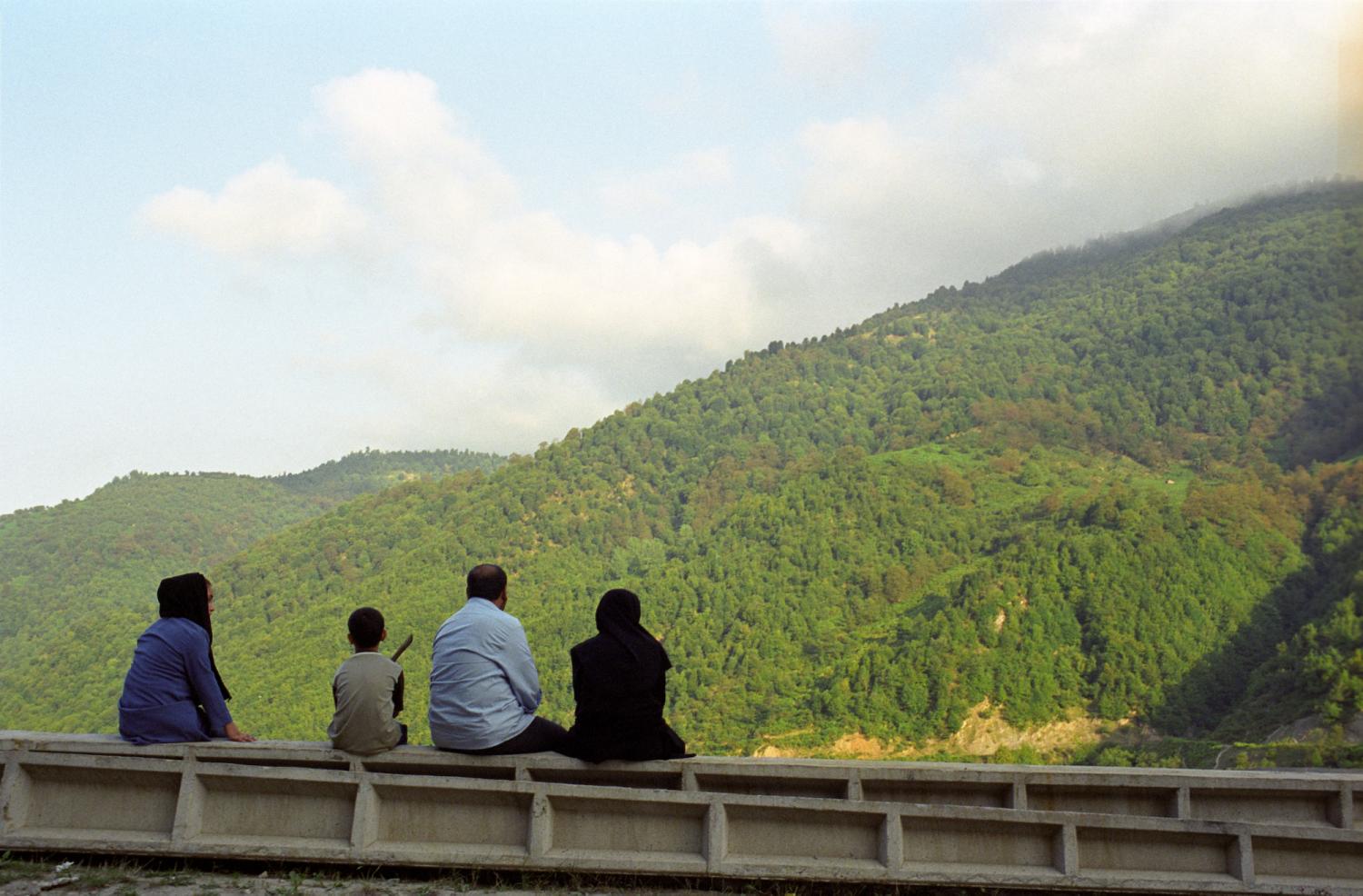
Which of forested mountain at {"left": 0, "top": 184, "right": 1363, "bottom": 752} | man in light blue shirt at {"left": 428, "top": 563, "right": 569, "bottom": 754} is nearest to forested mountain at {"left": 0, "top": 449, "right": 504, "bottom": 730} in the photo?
forested mountain at {"left": 0, "top": 184, "right": 1363, "bottom": 752}

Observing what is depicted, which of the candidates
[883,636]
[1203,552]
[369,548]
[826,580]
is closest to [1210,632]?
[1203,552]

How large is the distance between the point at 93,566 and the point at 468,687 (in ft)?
541

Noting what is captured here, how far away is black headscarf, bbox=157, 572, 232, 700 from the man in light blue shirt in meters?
1.29

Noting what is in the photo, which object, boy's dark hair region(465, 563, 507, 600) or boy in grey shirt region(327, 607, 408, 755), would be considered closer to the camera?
boy in grey shirt region(327, 607, 408, 755)

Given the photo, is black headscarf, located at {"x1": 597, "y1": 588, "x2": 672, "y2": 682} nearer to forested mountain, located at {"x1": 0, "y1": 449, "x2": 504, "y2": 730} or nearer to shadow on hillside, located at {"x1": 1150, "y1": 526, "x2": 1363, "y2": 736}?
shadow on hillside, located at {"x1": 1150, "y1": 526, "x2": 1363, "y2": 736}

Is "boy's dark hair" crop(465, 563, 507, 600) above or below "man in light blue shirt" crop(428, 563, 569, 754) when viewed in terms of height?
above

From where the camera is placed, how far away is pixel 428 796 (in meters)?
5.40

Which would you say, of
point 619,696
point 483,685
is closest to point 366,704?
point 483,685

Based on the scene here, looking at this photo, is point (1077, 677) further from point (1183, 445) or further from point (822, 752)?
point (1183, 445)

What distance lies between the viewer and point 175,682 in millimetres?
5965

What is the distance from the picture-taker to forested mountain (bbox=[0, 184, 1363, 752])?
80.4 m

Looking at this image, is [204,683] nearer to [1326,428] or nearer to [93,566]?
[1326,428]

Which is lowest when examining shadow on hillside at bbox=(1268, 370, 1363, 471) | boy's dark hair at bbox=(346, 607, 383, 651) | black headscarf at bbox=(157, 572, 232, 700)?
boy's dark hair at bbox=(346, 607, 383, 651)

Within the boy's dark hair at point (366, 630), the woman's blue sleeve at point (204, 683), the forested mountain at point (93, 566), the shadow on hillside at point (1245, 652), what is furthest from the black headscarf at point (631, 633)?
the forested mountain at point (93, 566)
